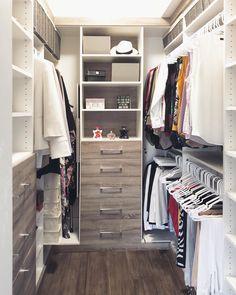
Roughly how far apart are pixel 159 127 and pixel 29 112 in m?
1.05

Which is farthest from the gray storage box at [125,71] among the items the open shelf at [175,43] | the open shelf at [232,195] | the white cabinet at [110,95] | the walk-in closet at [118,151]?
the open shelf at [232,195]

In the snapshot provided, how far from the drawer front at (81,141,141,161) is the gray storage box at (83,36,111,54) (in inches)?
35.4

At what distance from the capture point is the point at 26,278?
74.8 inches

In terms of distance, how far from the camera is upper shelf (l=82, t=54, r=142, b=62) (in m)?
3.49

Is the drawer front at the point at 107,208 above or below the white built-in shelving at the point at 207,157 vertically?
→ below

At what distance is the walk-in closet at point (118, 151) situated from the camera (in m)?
1.94

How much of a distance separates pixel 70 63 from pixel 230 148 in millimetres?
2427

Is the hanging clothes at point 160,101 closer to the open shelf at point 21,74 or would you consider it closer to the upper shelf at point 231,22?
the upper shelf at point 231,22

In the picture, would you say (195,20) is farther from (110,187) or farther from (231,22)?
(110,187)

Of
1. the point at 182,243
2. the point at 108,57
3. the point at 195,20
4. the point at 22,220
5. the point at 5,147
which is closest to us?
the point at 5,147

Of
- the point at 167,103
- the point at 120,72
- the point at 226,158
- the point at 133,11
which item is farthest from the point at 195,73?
the point at 133,11

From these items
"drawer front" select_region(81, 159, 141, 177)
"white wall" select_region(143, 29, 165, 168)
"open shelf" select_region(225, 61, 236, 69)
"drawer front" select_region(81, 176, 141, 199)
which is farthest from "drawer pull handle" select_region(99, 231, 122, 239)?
"open shelf" select_region(225, 61, 236, 69)

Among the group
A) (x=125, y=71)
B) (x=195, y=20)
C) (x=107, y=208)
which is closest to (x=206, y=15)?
(x=195, y=20)

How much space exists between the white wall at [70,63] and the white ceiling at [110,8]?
0.87 feet
